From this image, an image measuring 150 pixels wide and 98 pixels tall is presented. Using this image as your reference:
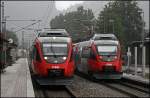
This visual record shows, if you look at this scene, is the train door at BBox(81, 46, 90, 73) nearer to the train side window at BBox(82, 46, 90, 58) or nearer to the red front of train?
the train side window at BBox(82, 46, 90, 58)

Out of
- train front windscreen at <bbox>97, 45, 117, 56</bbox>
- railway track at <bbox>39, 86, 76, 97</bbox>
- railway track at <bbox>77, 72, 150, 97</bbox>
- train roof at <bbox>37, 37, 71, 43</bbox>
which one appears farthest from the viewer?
train front windscreen at <bbox>97, 45, 117, 56</bbox>

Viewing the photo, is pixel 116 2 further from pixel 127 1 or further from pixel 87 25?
pixel 87 25

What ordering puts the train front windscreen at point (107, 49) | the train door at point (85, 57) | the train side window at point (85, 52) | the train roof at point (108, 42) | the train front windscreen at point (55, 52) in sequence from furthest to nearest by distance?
1. the train door at point (85, 57)
2. the train side window at point (85, 52)
3. the train roof at point (108, 42)
4. the train front windscreen at point (107, 49)
5. the train front windscreen at point (55, 52)

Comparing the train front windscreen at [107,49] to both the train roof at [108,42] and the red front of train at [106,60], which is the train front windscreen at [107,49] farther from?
the train roof at [108,42]

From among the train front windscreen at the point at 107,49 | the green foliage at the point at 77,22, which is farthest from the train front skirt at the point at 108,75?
the green foliage at the point at 77,22

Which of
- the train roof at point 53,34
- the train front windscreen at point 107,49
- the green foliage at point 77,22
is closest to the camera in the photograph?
the train roof at point 53,34

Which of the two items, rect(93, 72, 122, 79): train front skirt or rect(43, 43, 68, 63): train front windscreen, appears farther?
rect(93, 72, 122, 79): train front skirt

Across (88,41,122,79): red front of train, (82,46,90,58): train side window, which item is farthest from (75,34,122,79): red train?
(82,46,90,58): train side window

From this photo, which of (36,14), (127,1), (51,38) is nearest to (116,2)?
(127,1)

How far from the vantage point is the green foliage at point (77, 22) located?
42000 millimetres

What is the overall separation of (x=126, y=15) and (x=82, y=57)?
59773 mm

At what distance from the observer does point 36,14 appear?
55.9 m

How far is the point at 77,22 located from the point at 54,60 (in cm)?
2067

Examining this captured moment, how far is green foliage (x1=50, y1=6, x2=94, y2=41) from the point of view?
4200cm
